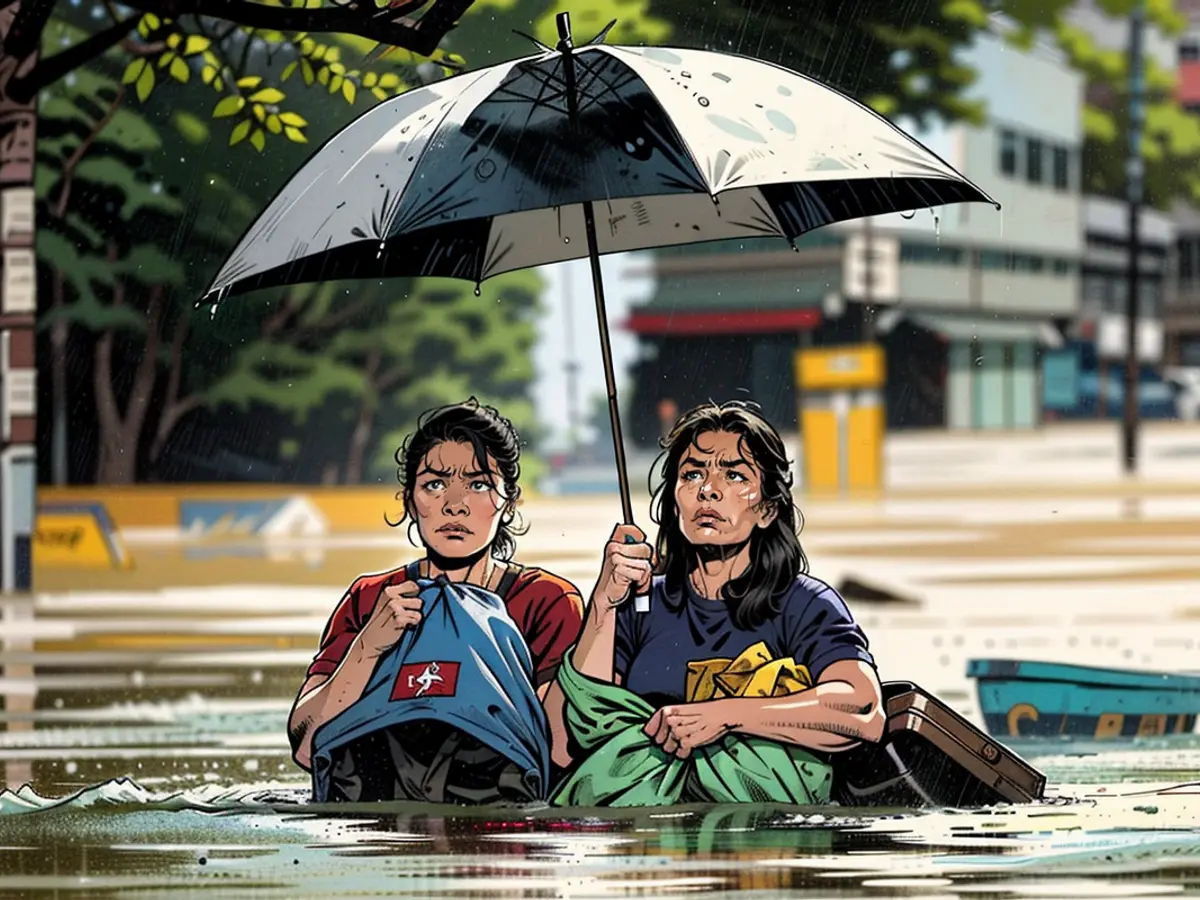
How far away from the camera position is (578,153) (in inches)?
269

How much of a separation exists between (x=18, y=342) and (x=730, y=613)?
11.6 m

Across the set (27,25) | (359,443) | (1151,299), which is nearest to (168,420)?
(359,443)

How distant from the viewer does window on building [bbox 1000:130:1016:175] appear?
50.8 metres

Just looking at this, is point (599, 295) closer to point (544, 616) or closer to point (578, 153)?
point (578, 153)

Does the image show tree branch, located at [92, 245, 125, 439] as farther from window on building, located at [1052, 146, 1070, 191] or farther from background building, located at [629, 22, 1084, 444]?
window on building, located at [1052, 146, 1070, 191]

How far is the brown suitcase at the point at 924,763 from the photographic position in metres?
7.05

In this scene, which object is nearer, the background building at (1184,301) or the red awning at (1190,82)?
the red awning at (1190,82)

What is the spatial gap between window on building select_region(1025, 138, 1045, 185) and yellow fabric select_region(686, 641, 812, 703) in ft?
153

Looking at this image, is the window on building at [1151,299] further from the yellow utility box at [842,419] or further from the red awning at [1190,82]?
Result: the yellow utility box at [842,419]

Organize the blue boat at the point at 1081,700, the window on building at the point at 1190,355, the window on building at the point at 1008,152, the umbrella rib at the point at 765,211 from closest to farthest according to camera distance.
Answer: the umbrella rib at the point at 765,211 < the blue boat at the point at 1081,700 < the window on building at the point at 1008,152 < the window on building at the point at 1190,355

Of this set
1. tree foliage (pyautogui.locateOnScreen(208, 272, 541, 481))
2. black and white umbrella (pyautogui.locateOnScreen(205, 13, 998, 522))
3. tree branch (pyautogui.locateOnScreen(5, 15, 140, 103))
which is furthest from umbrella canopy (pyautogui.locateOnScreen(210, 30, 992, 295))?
tree foliage (pyautogui.locateOnScreen(208, 272, 541, 481))

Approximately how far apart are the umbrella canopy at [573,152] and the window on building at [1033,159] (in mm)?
45726

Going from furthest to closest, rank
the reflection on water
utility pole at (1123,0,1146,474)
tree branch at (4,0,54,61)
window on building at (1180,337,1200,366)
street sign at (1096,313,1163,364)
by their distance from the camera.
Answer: window on building at (1180,337,1200,366) → street sign at (1096,313,1163,364) → utility pole at (1123,0,1146,474) → tree branch at (4,0,54,61) → the reflection on water

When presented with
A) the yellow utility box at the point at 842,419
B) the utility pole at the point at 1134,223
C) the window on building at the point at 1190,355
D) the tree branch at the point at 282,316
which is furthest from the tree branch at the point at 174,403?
the window on building at the point at 1190,355
